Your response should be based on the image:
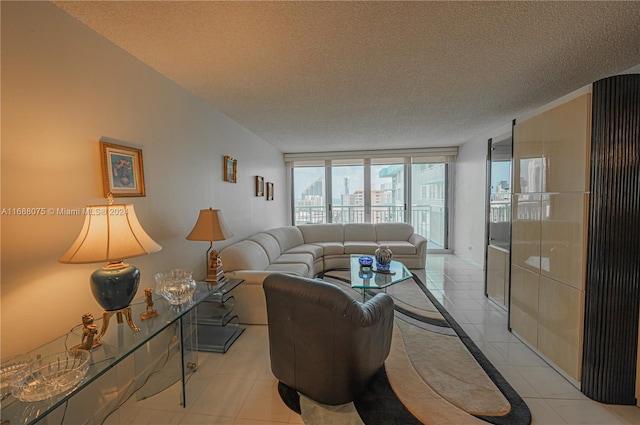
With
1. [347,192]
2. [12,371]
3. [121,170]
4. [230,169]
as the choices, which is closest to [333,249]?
[347,192]

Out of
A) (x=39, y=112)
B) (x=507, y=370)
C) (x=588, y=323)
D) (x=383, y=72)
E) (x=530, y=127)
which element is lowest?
(x=507, y=370)

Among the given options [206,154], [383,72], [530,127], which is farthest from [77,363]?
[530,127]

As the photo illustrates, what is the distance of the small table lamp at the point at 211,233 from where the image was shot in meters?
2.39

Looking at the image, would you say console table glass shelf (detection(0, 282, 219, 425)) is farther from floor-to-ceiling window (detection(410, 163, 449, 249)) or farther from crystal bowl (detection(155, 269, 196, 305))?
floor-to-ceiling window (detection(410, 163, 449, 249))

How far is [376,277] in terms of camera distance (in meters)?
2.99

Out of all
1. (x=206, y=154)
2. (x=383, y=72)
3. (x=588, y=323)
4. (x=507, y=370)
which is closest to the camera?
(x=588, y=323)

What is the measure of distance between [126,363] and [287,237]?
10.1 ft

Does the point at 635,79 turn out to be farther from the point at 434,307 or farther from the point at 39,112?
the point at 39,112

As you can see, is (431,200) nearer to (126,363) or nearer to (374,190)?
(374,190)

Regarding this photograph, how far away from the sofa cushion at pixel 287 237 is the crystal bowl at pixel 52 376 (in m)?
3.16

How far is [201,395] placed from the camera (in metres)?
1.79

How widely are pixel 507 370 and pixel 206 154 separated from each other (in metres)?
3.39

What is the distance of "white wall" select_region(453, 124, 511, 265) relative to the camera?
4.59 metres

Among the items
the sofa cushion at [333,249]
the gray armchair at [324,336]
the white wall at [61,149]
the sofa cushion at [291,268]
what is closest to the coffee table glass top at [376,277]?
the sofa cushion at [291,268]
